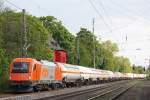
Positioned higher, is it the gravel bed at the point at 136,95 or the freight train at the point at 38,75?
the freight train at the point at 38,75

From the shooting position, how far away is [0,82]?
4656cm

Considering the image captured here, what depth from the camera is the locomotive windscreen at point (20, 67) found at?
44.3 m

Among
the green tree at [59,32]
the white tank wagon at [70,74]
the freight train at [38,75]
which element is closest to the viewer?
the freight train at [38,75]

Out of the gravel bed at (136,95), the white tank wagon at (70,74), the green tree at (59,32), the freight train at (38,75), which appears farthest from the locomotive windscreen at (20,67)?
the green tree at (59,32)

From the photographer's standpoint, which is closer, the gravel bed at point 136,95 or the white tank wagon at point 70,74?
the gravel bed at point 136,95

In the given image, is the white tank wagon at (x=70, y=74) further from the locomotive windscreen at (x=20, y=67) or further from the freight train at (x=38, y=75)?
the locomotive windscreen at (x=20, y=67)

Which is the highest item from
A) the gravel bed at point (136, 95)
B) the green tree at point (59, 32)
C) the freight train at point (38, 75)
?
the green tree at point (59, 32)

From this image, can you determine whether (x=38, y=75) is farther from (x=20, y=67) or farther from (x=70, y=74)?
(x=70, y=74)

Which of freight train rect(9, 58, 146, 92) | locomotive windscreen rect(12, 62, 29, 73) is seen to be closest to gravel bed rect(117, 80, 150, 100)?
freight train rect(9, 58, 146, 92)

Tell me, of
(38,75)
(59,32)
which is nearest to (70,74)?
(38,75)

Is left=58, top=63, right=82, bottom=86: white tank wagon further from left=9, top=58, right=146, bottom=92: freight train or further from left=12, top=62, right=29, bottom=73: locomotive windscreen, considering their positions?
left=12, top=62, right=29, bottom=73: locomotive windscreen

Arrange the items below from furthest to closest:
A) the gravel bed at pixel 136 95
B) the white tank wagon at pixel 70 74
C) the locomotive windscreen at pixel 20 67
Result: the white tank wagon at pixel 70 74, the locomotive windscreen at pixel 20 67, the gravel bed at pixel 136 95

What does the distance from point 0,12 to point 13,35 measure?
7835 millimetres

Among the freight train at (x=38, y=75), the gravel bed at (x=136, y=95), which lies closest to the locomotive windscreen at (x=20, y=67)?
the freight train at (x=38, y=75)
